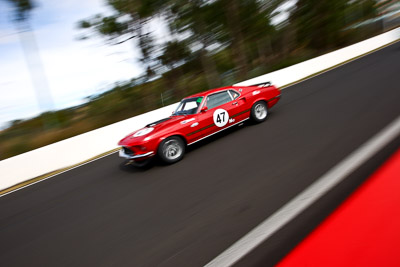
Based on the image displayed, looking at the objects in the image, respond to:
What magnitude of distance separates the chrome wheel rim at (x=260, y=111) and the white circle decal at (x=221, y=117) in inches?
38.7

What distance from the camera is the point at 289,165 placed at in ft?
12.4

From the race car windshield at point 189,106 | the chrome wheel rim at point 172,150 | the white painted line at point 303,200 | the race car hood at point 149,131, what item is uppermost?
the race car windshield at point 189,106

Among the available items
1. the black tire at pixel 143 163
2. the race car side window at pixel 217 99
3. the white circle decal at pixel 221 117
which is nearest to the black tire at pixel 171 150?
the black tire at pixel 143 163

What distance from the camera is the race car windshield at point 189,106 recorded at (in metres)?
5.66

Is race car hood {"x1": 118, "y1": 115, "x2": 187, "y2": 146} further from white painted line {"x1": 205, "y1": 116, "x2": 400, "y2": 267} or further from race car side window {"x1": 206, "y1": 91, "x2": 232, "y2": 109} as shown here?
white painted line {"x1": 205, "y1": 116, "x2": 400, "y2": 267}

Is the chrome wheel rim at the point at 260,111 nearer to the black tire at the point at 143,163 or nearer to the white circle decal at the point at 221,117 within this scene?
the white circle decal at the point at 221,117

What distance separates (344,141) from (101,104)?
11156 millimetres

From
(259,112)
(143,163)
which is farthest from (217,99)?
(143,163)

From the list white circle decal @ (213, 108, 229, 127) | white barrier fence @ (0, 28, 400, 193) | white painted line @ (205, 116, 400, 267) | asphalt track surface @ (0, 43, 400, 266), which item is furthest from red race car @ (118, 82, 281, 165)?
white barrier fence @ (0, 28, 400, 193)

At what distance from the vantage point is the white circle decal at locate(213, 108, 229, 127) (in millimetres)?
5654

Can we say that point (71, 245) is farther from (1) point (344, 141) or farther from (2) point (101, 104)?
(2) point (101, 104)

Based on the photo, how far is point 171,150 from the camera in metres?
5.28

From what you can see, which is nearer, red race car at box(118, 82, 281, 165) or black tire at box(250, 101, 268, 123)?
red race car at box(118, 82, 281, 165)

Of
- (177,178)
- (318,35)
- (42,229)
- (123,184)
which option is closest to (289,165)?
(177,178)
